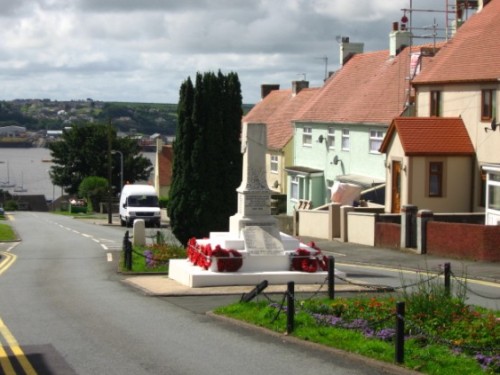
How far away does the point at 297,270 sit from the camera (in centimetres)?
2253

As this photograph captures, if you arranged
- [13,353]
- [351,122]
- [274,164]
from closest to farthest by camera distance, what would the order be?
[13,353] < [351,122] < [274,164]

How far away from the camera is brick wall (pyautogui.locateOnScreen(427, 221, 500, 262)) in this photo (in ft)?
93.3

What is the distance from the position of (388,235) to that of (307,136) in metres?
22.4

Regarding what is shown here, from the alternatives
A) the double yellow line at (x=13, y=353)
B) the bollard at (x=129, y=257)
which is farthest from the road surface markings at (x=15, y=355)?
the bollard at (x=129, y=257)

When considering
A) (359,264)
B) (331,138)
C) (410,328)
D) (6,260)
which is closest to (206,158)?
(359,264)

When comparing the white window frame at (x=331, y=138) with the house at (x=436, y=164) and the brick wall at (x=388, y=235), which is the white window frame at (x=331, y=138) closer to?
the house at (x=436, y=164)

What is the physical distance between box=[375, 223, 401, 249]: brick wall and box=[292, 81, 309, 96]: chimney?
34109 mm

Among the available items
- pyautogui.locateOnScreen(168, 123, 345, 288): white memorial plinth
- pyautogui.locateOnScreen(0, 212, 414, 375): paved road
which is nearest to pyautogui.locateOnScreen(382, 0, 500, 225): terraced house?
pyautogui.locateOnScreen(168, 123, 345, 288): white memorial plinth

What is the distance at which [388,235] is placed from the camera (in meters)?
34.3

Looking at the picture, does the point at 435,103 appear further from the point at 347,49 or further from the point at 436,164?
the point at 347,49

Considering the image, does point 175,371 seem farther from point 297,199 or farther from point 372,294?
point 297,199

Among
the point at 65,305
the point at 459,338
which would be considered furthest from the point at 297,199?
the point at 459,338

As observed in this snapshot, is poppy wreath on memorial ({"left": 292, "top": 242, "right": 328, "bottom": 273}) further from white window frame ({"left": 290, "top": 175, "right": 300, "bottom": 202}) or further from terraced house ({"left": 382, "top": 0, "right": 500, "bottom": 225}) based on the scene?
white window frame ({"left": 290, "top": 175, "right": 300, "bottom": 202})

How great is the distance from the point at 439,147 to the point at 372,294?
18.3 metres
